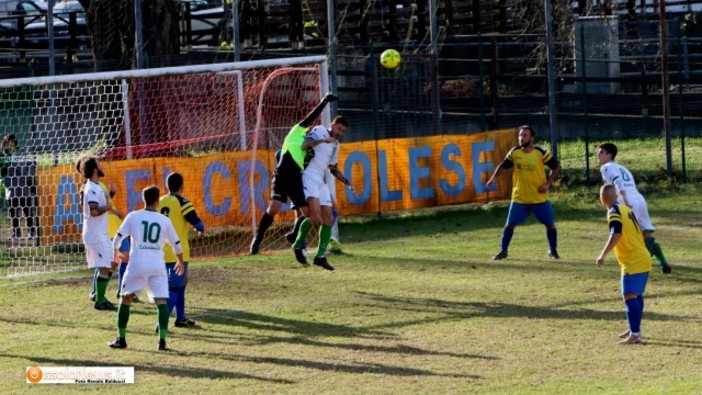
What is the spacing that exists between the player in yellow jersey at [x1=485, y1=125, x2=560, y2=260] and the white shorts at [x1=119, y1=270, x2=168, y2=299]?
21.0 ft

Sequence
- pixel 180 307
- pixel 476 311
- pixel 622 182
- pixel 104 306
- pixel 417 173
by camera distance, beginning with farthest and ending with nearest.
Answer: pixel 417 173 → pixel 104 306 → pixel 622 182 → pixel 476 311 → pixel 180 307

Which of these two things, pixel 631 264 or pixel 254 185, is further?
pixel 254 185

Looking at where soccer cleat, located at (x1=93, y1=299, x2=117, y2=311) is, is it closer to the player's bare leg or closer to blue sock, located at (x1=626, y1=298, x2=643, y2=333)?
the player's bare leg

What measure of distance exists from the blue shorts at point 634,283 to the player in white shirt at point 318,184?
514cm

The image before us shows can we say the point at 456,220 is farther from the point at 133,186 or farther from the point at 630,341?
the point at 630,341

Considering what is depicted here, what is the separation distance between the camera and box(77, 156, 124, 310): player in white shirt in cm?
1387

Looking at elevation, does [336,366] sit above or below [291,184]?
below

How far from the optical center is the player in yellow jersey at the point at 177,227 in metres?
12.5

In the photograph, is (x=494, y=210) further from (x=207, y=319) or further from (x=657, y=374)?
(x=657, y=374)

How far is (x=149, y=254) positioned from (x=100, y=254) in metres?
2.74

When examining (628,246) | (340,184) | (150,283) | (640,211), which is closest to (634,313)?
(628,246)

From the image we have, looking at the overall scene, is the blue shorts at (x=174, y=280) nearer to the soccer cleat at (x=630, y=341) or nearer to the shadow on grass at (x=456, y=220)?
the soccer cleat at (x=630, y=341)

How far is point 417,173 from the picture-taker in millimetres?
21828

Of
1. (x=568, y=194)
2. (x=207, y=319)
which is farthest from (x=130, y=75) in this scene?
(x=568, y=194)
